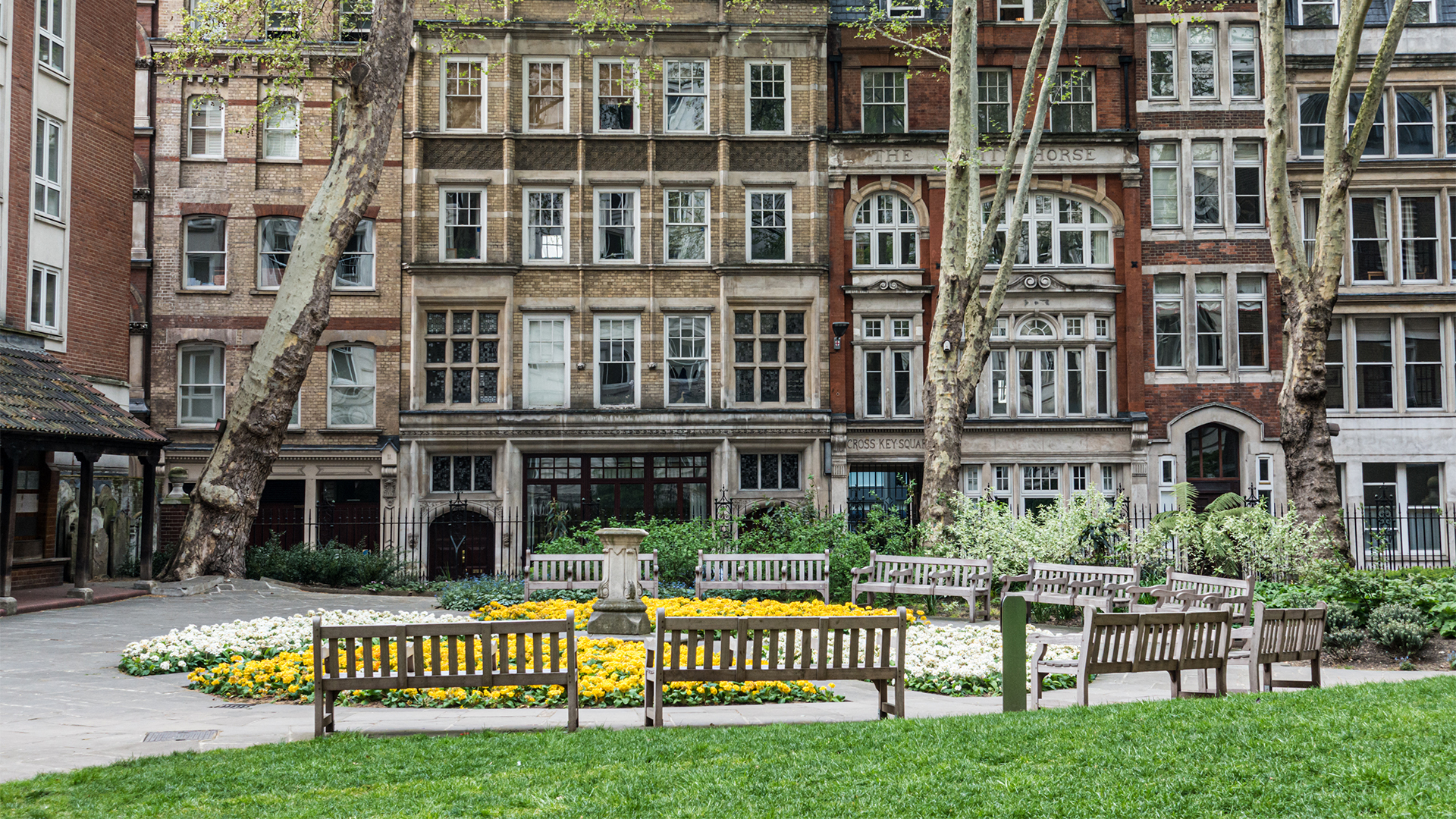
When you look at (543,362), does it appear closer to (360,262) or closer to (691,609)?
(360,262)

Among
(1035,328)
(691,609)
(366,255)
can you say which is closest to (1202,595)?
(691,609)

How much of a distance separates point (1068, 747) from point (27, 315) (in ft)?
67.5

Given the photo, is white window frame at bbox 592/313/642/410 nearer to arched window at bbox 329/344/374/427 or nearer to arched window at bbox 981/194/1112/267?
arched window at bbox 329/344/374/427

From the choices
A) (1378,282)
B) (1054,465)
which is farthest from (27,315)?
(1378,282)

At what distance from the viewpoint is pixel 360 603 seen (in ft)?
60.2

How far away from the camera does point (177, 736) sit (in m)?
8.41

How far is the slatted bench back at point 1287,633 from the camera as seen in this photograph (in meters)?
9.38

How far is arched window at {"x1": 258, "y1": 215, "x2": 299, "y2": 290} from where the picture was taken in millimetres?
27453

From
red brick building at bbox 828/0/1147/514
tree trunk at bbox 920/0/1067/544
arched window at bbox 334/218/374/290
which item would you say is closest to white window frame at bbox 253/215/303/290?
arched window at bbox 334/218/374/290

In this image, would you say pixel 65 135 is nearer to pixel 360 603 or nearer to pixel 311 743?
pixel 360 603

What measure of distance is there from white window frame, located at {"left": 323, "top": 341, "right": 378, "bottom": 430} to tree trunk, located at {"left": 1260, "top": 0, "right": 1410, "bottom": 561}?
62.8 feet

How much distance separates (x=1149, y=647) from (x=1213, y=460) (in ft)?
67.4

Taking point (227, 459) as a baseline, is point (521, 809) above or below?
below

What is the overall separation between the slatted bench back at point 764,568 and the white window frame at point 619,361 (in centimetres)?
970
